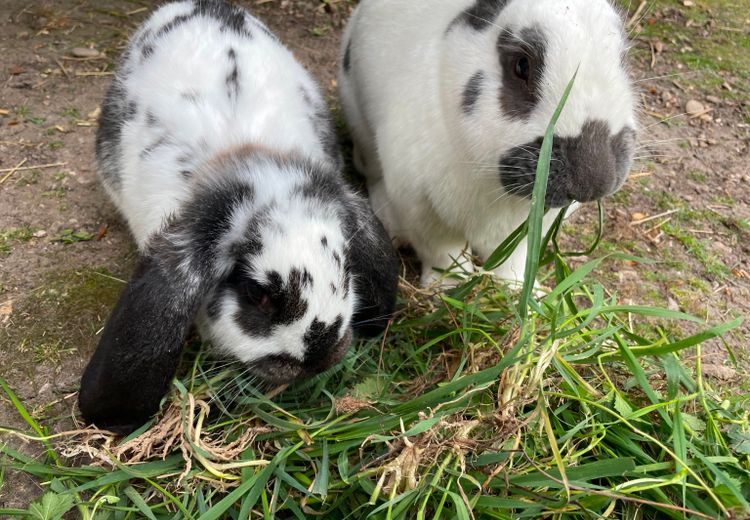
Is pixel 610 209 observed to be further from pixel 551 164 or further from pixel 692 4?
pixel 692 4

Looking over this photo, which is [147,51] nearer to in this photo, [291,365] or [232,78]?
[232,78]

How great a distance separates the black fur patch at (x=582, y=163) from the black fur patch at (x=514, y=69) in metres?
0.16

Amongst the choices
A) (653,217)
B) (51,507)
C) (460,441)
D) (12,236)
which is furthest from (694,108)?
(51,507)

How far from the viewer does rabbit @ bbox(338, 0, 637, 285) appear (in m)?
2.32

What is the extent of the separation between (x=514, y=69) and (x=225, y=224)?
1.27 metres

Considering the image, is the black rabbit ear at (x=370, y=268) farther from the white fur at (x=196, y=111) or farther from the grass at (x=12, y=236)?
the grass at (x=12, y=236)

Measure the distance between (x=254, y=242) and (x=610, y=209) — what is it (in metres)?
2.49

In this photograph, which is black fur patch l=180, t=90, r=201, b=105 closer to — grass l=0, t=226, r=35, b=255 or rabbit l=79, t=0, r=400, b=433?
rabbit l=79, t=0, r=400, b=433

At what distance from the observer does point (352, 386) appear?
260 centimetres

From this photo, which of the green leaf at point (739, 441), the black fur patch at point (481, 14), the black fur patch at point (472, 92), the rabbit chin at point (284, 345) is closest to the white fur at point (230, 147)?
the rabbit chin at point (284, 345)

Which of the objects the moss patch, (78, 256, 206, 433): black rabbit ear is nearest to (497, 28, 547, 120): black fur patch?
(78, 256, 206, 433): black rabbit ear

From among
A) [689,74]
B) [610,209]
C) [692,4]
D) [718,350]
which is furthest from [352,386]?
[692,4]

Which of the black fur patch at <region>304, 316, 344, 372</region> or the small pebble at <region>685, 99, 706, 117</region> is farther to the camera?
the small pebble at <region>685, 99, 706, 117</region>

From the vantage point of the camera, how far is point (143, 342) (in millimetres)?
2096
